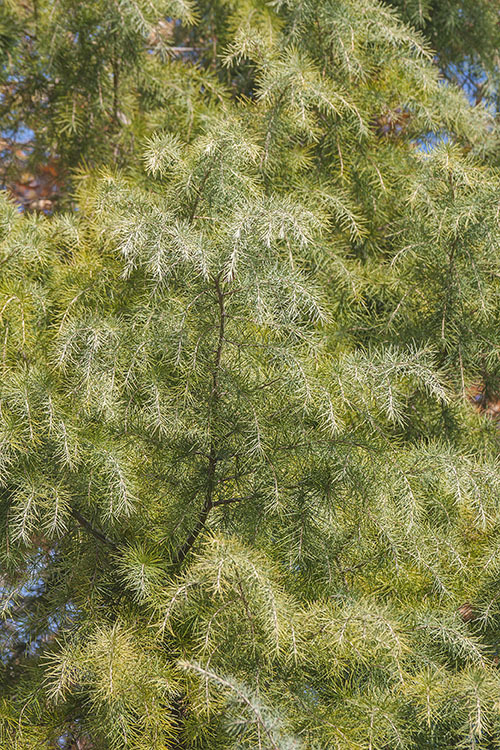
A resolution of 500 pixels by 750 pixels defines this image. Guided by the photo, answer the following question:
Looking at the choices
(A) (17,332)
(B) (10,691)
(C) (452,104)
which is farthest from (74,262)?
(C) (452,104)

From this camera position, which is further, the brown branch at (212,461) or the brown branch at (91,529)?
the brown branch at (91,529)

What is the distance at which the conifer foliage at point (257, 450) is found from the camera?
115cm

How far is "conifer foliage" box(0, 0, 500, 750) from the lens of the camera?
1.15 m

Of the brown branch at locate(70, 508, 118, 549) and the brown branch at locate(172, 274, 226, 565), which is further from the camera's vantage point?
the brown branch at locate(70, 508, 118, 549)

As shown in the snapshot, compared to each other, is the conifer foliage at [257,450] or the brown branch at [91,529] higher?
the conifer foliage at [257,450]

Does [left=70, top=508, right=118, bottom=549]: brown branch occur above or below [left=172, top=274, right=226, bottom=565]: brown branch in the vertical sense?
below

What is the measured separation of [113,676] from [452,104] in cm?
134

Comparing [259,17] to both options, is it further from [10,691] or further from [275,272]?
[10,691]

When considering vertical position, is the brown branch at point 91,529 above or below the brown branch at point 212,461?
below

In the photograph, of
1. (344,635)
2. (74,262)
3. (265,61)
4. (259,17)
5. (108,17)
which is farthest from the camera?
(259,17)

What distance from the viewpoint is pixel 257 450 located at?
→ 1.22 metres

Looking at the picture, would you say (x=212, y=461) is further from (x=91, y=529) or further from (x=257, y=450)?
(x=91, y=529)

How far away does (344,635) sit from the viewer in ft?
3.70

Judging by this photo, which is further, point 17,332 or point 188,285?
point 17,332
